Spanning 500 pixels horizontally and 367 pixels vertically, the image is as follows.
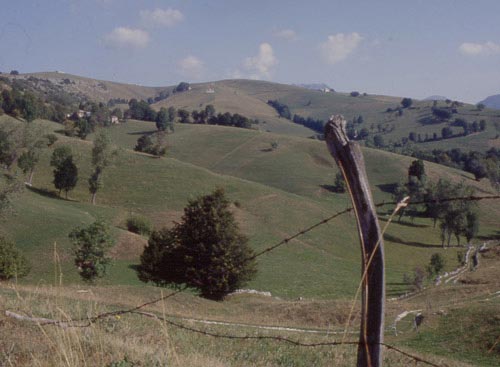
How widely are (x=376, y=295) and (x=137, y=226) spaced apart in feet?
186

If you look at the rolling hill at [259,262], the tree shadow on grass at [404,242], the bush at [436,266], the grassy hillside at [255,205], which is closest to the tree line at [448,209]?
the rolling hill at [259,262]

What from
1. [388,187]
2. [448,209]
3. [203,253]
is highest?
[388,187]

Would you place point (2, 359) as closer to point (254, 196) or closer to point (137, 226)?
point (137, 226)

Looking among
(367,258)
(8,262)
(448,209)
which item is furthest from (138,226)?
(367,258)

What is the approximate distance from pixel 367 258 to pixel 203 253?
29.5m

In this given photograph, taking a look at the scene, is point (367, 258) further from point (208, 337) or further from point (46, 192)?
point (46, 192)

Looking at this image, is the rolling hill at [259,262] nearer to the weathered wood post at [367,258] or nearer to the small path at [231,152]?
the small path at [231,152]

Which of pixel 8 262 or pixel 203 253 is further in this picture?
pixel 203 253

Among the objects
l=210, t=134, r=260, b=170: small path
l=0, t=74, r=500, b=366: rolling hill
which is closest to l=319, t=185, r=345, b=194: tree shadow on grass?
l=0, t=74, r=500, b=366: rolling hill

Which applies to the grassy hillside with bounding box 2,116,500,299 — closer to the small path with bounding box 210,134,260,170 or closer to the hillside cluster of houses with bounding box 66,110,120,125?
the small path with bounding box 210,134,260,170

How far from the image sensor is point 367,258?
Answer: 3.52 m

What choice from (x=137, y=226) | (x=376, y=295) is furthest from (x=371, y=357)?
(x=137, y=226)

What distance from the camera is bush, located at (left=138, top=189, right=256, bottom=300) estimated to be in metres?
32.1

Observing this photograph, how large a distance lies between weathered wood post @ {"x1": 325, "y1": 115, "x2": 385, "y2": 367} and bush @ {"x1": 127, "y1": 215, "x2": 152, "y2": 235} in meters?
56.3
